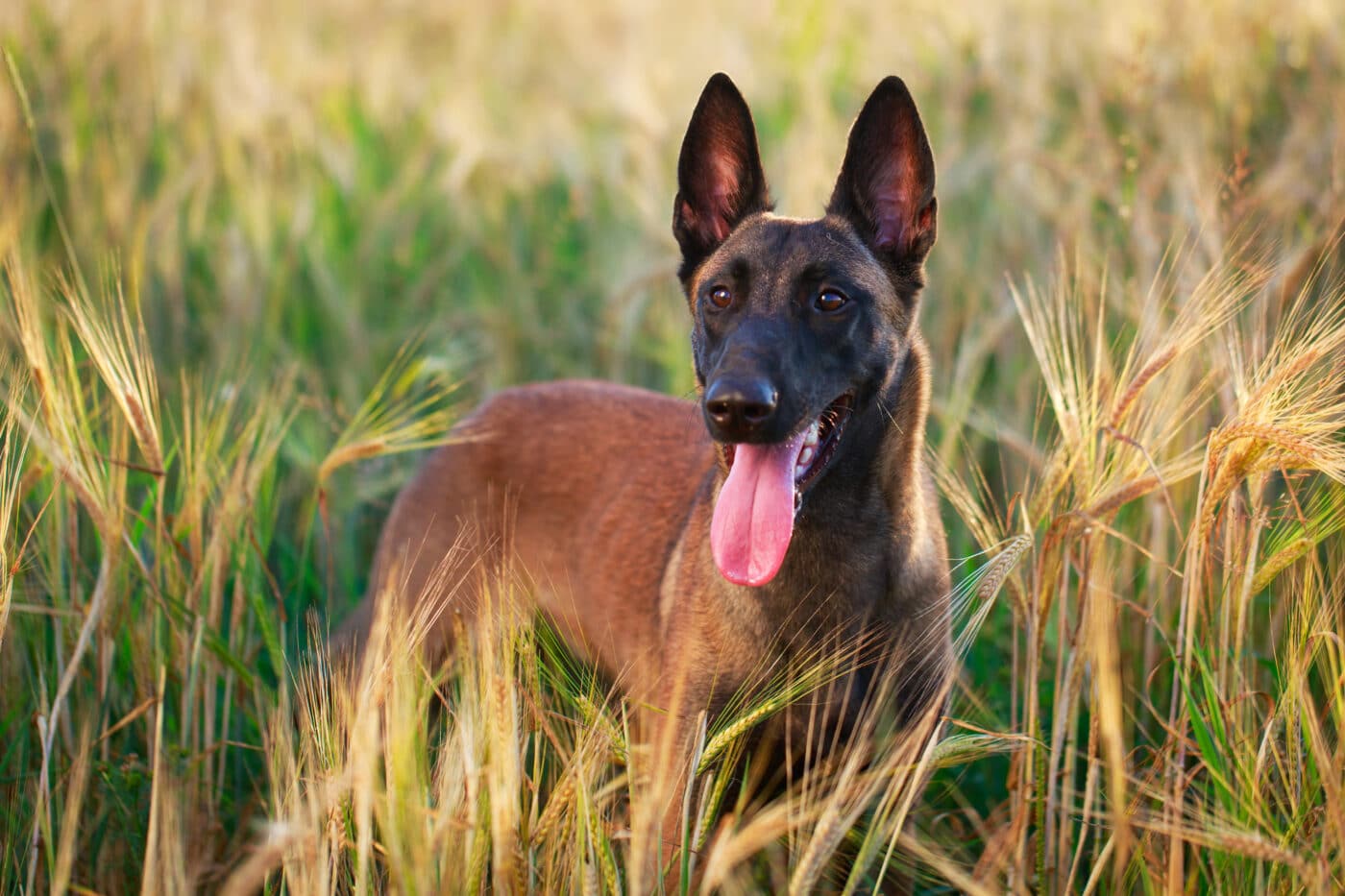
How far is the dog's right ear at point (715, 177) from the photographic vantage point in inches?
142

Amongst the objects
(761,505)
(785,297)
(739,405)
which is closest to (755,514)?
(761,505)

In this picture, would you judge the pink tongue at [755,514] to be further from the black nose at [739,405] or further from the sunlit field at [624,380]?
the sunlit field at [624,380]

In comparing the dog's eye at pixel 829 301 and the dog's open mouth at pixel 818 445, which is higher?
the dog's eye at pixel 829 301

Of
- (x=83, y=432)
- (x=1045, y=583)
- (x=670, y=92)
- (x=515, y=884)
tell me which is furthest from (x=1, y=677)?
(x=670, y=92)

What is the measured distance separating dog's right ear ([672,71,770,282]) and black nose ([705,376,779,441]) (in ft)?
3.27

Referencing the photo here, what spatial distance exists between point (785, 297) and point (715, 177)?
0.66 meters

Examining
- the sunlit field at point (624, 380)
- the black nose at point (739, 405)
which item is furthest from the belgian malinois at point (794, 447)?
the sunlit field at point (624, 380)

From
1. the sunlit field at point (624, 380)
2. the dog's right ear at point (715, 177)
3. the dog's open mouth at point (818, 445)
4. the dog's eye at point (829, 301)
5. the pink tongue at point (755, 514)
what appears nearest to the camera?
the sunlit field at point (624, 380)

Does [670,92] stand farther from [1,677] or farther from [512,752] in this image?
[512,752]

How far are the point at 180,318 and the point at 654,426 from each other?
2.92 m

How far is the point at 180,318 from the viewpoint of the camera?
20.0 ft

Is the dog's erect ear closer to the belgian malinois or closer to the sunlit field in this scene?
the belgian malinois

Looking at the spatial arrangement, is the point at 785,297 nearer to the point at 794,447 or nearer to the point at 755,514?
the point at 794,447

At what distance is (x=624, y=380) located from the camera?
627 cm
